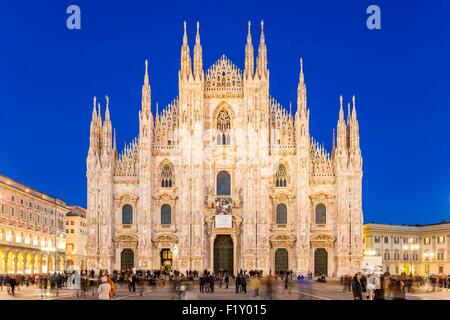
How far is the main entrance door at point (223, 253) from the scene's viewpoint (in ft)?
224

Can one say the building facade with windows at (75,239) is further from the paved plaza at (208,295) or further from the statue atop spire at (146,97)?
the paved plaza at (208,295)

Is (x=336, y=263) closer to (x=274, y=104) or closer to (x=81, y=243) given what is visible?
(x=274, y=104)

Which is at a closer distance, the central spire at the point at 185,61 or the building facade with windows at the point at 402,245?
the central spire at the point at 185,61

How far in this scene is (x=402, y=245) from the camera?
101 metres

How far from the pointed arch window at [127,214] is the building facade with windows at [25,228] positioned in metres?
7.76

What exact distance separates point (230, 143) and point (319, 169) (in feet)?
30.9

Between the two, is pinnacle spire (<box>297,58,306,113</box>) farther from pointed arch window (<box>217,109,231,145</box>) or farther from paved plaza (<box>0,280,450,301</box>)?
paved plaza (<box>0,280,450,301</box>)

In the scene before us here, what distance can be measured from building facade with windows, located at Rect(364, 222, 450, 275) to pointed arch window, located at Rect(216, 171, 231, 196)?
127 ft

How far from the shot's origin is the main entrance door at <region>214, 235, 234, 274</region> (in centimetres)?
6812

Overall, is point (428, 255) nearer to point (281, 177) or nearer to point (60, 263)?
point (281, 177)

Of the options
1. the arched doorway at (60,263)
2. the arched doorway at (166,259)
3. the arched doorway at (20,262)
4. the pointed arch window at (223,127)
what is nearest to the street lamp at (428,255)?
the pointed arch window at (223,127)

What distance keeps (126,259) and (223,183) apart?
41.0 feet

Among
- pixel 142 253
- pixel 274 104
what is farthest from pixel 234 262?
pixel 274 104
